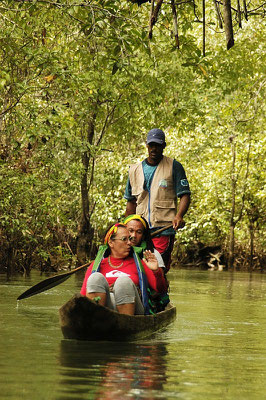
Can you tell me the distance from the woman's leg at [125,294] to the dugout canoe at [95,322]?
121mm

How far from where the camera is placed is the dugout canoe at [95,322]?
6.48 m

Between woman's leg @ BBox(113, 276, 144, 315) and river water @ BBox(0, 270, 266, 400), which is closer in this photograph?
river water @ BBox(0, 270, 266, 400)

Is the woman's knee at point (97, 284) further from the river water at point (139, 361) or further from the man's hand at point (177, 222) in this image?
the man's hand at point (177, 222)

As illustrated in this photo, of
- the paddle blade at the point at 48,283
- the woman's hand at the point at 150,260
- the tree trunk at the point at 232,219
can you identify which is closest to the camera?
the woman's hand at the point at 150,260

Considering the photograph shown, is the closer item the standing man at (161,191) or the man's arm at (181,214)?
the man's arm at (181,214)

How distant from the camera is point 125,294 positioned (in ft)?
23.2

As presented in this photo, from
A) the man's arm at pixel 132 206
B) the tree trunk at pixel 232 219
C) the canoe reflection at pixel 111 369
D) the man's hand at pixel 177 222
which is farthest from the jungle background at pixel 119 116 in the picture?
the canoe reflection at pixel 111 369

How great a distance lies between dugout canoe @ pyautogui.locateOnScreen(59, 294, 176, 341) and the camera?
648 centimetres

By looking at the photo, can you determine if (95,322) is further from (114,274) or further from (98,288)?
(114,274)

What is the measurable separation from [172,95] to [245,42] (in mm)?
3721

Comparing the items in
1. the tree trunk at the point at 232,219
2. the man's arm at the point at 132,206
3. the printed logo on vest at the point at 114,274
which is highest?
the tree trunk at the point at 232,219

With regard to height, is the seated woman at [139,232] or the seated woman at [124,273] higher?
the seated woman at [139,232]

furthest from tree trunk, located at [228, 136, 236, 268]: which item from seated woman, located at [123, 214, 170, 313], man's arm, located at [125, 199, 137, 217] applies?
seated woman, located at [123, 214, 170, 313]

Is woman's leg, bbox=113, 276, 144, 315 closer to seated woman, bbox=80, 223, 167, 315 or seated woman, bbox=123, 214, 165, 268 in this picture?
seated woman, bbox=80, 223, 167, 315
